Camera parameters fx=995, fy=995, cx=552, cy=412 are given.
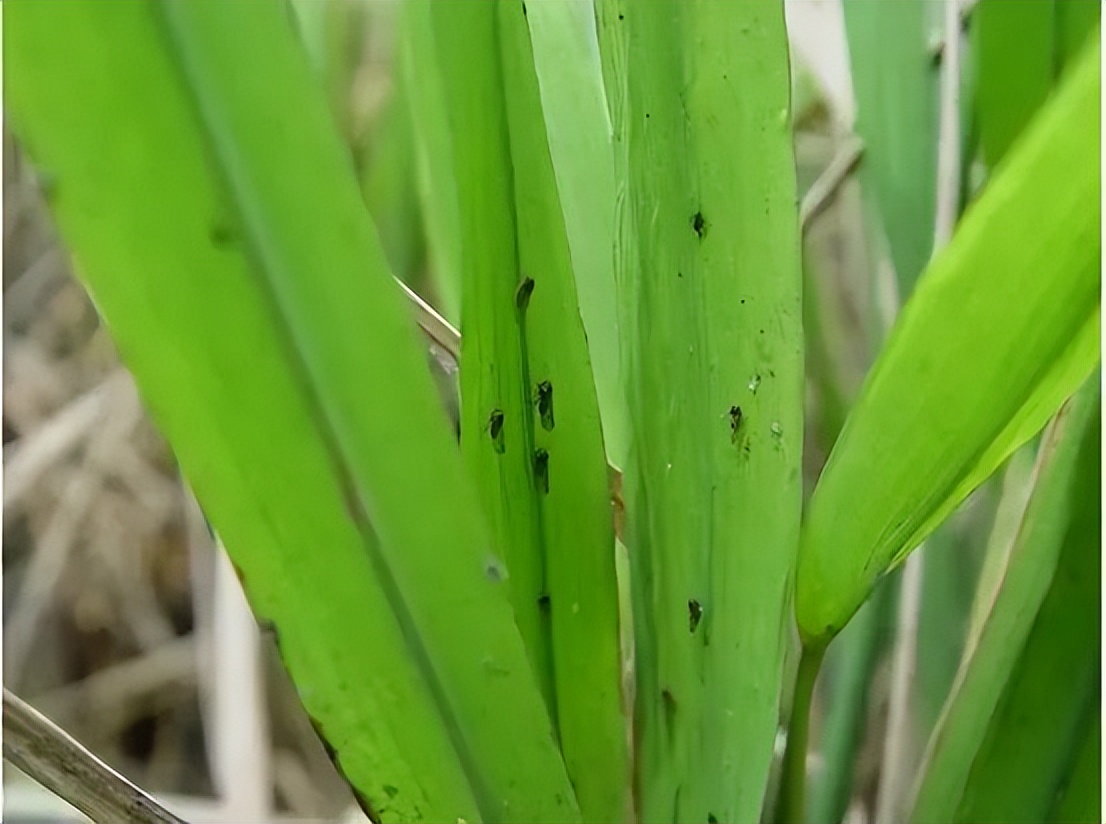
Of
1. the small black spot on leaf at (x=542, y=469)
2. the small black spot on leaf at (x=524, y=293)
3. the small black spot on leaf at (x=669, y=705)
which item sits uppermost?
the small black spot on leaf at (x=524, y=293)

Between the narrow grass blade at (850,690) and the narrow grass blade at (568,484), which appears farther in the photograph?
the narrow grass blade at (850,690)

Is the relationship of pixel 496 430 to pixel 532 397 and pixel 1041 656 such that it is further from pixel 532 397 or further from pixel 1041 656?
pixel 1041 656

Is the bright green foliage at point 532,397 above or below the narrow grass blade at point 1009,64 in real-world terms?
below

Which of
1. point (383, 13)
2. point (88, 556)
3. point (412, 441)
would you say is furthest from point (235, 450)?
point (88, 556)

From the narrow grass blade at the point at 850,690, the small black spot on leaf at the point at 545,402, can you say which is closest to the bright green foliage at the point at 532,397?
the small black spot on leaf at the point at 545,402

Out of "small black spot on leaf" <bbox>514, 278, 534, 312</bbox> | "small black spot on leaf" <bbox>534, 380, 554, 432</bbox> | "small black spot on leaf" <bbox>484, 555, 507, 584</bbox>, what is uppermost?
"small black spot on leaf" <bbox>514, 278, 534, 312</bbox>

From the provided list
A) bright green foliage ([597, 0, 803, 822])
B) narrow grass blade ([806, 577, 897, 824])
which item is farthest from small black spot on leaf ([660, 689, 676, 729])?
narrow grass blade ([806, 577, 897, 824])

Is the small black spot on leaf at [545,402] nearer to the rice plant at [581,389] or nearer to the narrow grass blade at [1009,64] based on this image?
the rice plant at [581,389]

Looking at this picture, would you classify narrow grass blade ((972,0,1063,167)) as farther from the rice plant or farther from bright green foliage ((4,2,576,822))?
bright green foliage ((4,2,576,822))
